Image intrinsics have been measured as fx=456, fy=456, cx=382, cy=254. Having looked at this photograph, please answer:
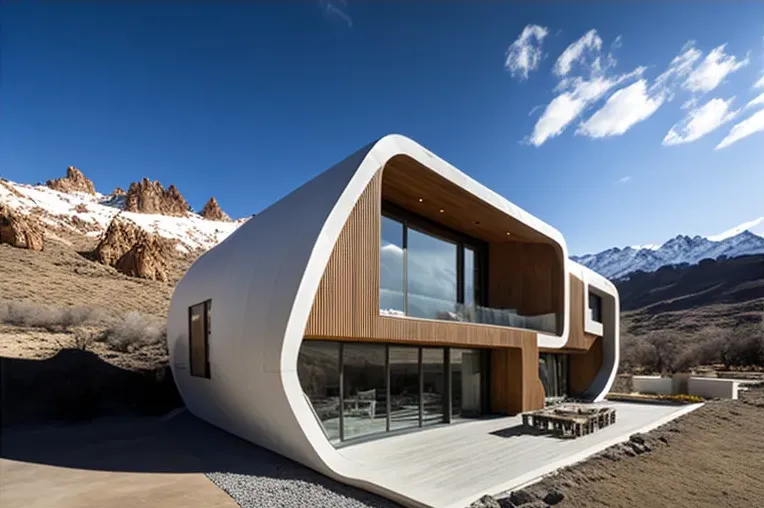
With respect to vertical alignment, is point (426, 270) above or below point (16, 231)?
below

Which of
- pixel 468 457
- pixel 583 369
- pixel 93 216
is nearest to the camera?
pixel 468 457

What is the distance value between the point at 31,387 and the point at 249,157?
15.4 m

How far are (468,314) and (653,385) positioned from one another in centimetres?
1451

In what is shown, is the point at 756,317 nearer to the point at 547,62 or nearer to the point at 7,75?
the point at 547,62

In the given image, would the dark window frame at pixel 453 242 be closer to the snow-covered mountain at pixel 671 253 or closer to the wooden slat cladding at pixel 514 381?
the wooden slat cladding at pixel 514 381

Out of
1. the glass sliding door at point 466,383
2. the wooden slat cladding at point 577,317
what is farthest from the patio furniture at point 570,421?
the wooden slat cladding at point 577,317

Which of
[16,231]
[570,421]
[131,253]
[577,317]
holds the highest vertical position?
[16,231]

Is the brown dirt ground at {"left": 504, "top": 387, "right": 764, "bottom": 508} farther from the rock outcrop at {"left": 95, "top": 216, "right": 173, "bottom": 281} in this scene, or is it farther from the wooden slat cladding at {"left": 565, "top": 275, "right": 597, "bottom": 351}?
the rock outcrop at {"left": 95, "top": 216, "right": 173, "bottom": 281}

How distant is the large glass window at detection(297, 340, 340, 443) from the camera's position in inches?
345

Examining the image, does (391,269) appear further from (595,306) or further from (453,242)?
(595,306)

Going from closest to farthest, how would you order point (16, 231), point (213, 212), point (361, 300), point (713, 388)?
point (361, 300)
point (713, 388)
point (16, 231)
point (213, 212)

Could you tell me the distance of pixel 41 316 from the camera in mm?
21562

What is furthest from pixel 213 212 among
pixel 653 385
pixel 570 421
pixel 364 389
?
pixel 570 421

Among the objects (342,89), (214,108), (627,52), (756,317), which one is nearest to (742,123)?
(627,52)
